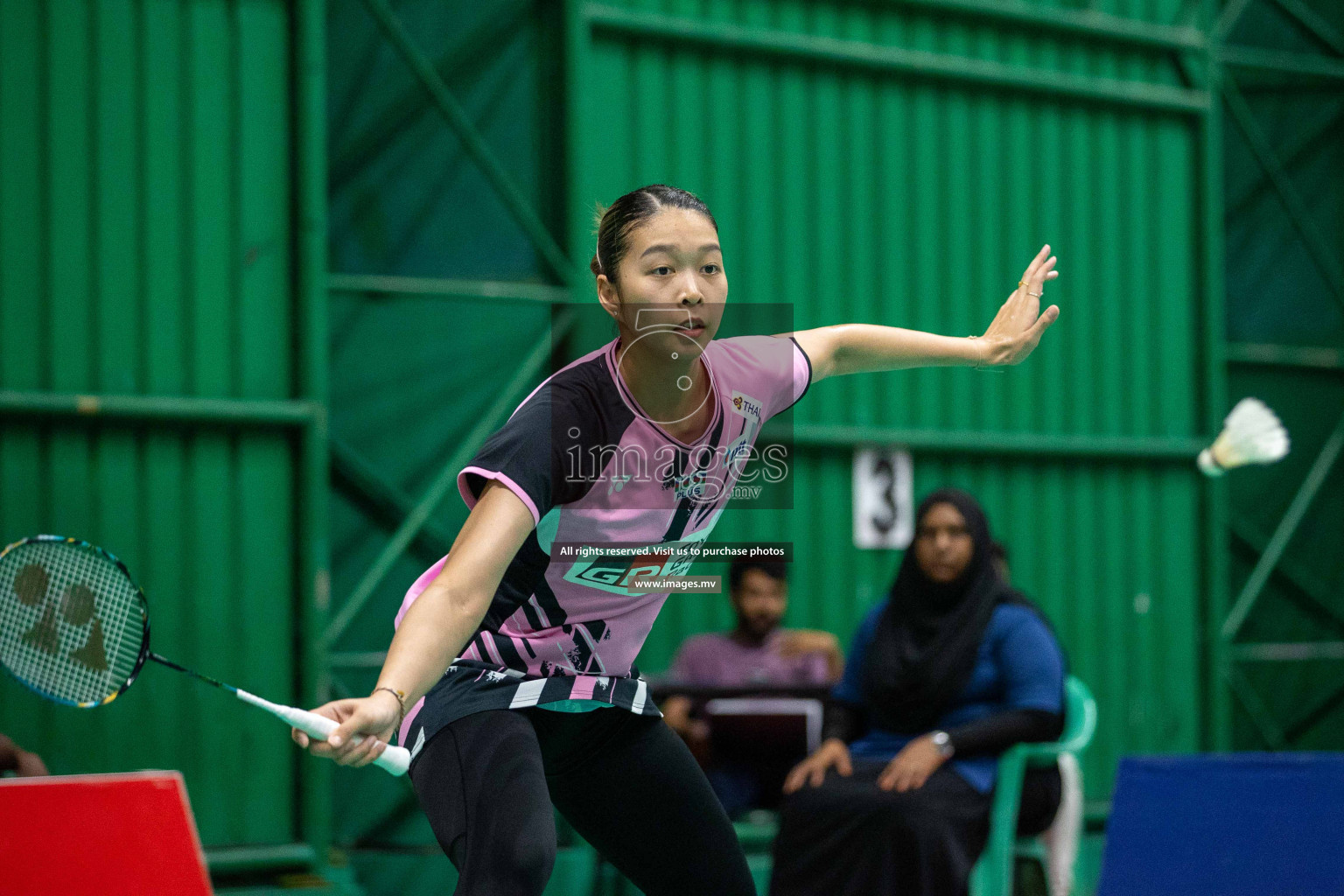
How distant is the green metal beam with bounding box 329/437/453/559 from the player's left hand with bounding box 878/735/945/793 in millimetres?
2876

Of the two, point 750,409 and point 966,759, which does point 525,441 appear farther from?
point 966,759

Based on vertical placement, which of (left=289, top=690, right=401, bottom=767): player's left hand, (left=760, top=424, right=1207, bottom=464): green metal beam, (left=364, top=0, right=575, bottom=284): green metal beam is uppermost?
(left=364, top=0, right=575, bottom=284): green metal beam

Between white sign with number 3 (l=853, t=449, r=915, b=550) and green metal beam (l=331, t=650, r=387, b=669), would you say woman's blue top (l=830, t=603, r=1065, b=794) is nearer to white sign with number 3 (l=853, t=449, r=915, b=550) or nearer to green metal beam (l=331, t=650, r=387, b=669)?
green metal beam (l=331, t=650, r=387, b=669)

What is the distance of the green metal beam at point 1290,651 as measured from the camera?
361 inches

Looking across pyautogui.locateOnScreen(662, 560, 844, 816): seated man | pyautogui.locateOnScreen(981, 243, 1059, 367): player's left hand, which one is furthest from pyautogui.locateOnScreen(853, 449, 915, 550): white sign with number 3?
pyautogui.locateOnScreen(981, 243, 1059, 367): player's left hand

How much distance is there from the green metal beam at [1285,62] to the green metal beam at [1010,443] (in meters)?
2.42

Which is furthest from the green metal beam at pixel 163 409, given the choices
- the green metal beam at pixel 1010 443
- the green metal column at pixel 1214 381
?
the green metal column at pixel 1214 381

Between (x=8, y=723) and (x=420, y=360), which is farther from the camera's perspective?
(x=420, y=360)

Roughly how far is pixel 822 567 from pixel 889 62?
8.86 feet

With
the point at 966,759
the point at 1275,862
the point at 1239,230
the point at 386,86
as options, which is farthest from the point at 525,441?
the point at 1239,230

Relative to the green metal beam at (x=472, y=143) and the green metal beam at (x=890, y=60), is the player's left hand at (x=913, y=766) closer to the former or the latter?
the green metal beam at (x=472, y=143)

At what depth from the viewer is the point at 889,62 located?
798cm

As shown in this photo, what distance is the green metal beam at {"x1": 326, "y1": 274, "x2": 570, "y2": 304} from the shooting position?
684cm

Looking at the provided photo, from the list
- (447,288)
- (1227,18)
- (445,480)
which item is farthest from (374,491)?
(1227,18)
